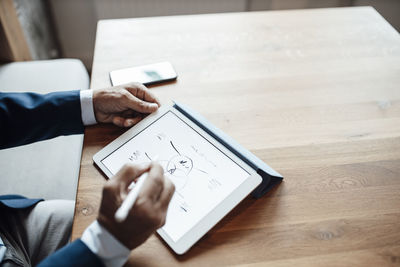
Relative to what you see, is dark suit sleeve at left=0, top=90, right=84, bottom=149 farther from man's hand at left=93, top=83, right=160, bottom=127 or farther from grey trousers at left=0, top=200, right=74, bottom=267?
grey trousers at left=0, top=200, right=74, bottom=267

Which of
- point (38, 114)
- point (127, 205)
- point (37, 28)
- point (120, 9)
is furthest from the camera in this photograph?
point (120, 9)

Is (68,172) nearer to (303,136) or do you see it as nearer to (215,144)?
(215,144)

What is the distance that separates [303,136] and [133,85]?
406 mm

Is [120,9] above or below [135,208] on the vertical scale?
below

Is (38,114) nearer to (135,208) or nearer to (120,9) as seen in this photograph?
(135,208)

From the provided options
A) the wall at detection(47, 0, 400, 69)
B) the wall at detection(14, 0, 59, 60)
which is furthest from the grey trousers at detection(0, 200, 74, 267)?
the wall at detection(47, 0, 400, 69)

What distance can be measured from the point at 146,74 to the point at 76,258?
0.50m

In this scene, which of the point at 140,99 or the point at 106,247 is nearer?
the point at 106,247

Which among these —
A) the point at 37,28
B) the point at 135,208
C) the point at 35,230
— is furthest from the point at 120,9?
the point at 135,208

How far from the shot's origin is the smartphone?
0.82 metres

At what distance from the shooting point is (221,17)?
1.09 meters

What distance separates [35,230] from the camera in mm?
730

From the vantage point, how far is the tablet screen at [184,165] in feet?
1.81

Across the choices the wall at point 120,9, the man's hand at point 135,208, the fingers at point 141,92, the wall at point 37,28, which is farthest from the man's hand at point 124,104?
the wall at point 120,9
